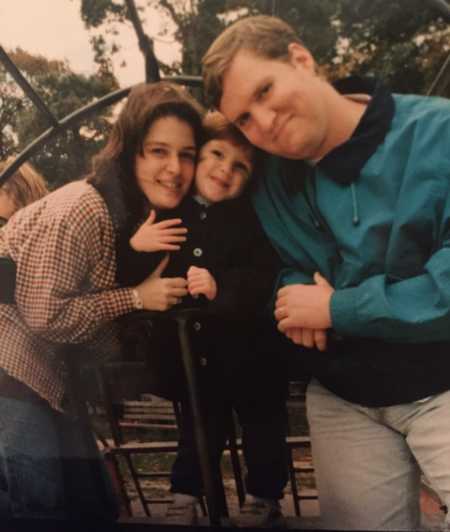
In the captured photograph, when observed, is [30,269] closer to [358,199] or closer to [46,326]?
[46,326]

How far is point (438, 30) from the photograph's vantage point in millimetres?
1810

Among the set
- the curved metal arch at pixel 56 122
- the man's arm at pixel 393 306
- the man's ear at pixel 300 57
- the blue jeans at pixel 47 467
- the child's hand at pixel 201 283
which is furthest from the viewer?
the blue jeans at pixel 47 467

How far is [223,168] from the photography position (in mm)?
1809

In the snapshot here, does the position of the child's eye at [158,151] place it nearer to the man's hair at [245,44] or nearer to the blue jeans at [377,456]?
the man's hair at [245,44]

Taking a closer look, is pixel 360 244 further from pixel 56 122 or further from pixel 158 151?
pixel 56 122

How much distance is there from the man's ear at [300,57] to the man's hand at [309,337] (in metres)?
0.69

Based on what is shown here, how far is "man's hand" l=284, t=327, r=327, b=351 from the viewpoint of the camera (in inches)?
70.4

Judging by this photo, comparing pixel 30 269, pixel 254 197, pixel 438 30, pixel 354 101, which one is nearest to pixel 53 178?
pixel 30 269

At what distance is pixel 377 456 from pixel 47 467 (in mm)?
1033

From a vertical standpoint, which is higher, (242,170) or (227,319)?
(242,170)

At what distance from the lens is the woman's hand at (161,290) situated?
74.7 inches

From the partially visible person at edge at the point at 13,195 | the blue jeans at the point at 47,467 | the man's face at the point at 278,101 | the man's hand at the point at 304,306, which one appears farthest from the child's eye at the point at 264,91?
the blue jeans at the point at 47,467

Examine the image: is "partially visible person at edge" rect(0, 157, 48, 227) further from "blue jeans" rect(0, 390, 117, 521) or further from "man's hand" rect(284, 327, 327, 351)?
"man's hand" rect(284, 327, 327, 351)

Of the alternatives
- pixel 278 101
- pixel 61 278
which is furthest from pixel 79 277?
pixel 278 101
